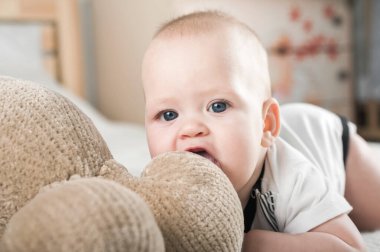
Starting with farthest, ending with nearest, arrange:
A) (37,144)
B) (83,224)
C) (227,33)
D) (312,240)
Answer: (227,33) → (312,240) → (37,144) → (83,224)

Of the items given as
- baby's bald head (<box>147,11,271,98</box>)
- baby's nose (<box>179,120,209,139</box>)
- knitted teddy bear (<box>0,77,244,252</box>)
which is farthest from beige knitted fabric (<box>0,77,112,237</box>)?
baby's bald head (<box>147,11,271,98</box>)

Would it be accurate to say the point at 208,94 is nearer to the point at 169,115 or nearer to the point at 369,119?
the point at 169,115

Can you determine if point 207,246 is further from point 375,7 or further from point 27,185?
point 375,7

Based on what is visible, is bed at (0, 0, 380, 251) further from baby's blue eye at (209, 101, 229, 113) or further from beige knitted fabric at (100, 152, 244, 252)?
beige knitted fabric at (100, 152, 244, 252)

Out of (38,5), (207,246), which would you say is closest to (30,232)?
(207,246)

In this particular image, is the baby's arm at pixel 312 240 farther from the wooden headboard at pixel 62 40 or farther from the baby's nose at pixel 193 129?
the wooden headboard at pixel 62 40

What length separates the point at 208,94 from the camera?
0.71 metres

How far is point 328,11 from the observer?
3041 millimetres

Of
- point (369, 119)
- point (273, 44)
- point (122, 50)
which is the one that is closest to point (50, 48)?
point (122, 50)

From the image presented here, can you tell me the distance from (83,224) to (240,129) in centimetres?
37

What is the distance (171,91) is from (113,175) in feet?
0.70

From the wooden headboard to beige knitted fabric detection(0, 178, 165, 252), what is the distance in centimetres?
221

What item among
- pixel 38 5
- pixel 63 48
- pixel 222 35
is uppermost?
pixel 222 35

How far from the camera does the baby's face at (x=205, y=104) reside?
70cm
